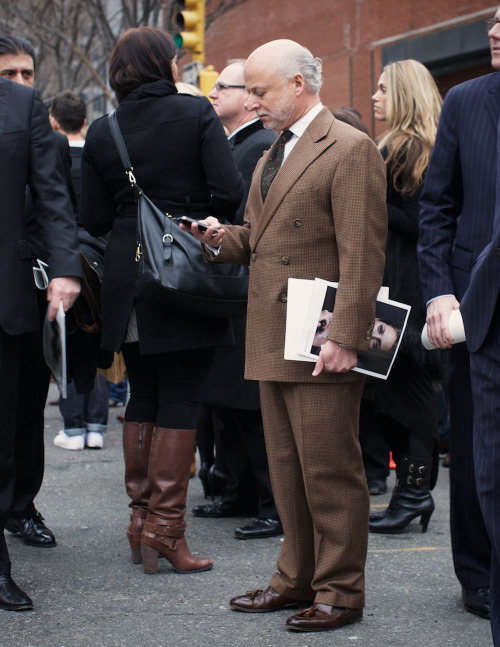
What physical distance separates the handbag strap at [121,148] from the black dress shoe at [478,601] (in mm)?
2126

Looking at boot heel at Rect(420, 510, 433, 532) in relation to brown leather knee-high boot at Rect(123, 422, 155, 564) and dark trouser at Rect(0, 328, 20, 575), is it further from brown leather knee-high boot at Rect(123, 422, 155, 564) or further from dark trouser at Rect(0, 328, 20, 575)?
dark trouser at Rect(0, 328, 20, 575)

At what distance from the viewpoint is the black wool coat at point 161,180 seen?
4555 millimetres

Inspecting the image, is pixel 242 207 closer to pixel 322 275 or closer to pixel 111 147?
pixel 111 147

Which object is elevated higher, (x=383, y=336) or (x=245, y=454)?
(x=383, y=336)

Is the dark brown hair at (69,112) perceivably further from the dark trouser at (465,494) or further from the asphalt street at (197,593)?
the dark trouser at (465,494)

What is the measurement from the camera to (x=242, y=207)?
5.39 m

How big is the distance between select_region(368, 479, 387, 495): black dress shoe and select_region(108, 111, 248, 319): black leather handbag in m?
2.19

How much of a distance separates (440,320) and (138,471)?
5.49 feet

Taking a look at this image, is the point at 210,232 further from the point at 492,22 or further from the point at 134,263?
the point at 492,22

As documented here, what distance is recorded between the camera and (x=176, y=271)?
4.38 m

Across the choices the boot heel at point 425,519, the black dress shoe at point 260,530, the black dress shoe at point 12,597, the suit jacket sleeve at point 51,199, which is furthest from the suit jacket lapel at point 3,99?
the boot heel at point 425,519

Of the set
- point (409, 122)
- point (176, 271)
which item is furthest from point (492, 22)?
point (409, 122)

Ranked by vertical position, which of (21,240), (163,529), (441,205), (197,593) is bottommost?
(197,593)

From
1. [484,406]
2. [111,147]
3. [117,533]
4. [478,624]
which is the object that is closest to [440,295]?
[484,406]
